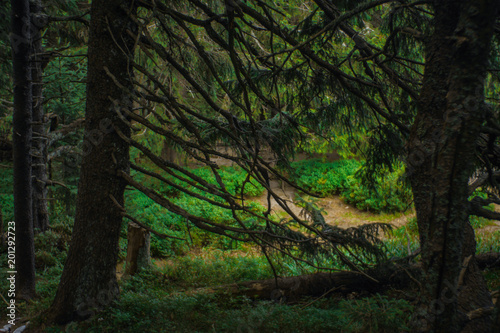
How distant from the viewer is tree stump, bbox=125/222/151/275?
6.77 m

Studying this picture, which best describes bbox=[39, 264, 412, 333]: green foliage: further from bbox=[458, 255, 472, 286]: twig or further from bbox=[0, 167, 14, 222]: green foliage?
bbox=[0, 167, 14, 222]: green foliage

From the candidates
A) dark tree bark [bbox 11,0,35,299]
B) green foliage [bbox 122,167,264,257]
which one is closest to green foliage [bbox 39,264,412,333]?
dark tree bark [bbox 11,0,35,299]

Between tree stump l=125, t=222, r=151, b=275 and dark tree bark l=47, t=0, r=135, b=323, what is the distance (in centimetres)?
332

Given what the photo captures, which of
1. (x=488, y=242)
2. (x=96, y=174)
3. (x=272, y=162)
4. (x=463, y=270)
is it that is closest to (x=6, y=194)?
(x=96, y=174)

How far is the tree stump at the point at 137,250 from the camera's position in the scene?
6766 mm

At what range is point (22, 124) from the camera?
4.77 meters

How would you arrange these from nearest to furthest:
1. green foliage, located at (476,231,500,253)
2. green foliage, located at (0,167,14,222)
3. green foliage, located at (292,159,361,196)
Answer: green foliage, located at (476,231,500,253)
green foliage, located at (0,167,14,222)
green foliage, located at (292,159,361,196)

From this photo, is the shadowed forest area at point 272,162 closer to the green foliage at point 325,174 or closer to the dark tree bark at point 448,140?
the dark tree bark at point 448,140

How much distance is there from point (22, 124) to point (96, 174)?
225 centimetres

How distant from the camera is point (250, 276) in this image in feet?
21.3

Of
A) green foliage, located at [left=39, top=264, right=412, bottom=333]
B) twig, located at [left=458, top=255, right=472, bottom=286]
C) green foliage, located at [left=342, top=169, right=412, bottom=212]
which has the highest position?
green foliage, located at [left=342, top=169, right=412, bottom=212]

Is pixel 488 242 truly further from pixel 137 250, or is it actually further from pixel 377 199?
pixel 137 250

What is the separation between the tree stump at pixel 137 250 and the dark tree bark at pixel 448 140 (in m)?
5.61


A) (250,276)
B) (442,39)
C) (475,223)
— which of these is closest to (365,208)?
(475,223)
